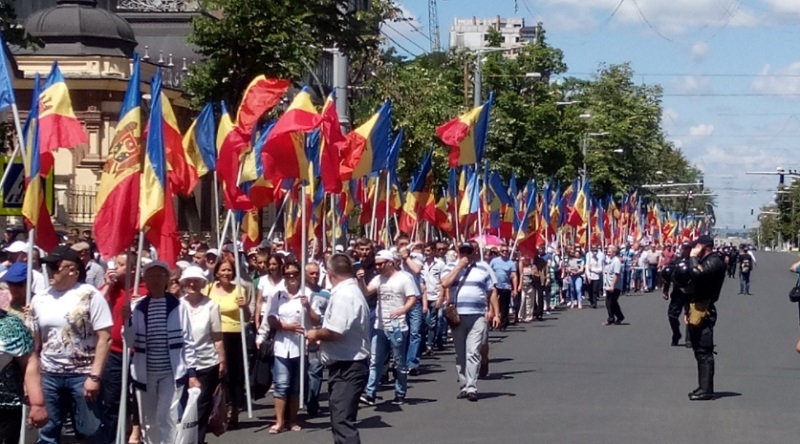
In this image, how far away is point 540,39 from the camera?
2104 inches

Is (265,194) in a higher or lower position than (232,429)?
higher

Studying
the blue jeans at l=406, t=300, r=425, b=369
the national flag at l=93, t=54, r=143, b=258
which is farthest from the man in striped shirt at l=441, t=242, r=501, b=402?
the national flag at l=93, t=54, r=143, b=258

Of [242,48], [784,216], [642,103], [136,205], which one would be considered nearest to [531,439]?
[136,205]

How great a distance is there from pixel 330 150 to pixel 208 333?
548 cm

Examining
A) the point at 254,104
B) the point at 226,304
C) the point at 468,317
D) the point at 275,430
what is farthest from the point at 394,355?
the point at 254,104

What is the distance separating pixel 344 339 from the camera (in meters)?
11.4

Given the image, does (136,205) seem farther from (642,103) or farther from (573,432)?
(642,103)

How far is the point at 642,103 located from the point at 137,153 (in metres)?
72.4

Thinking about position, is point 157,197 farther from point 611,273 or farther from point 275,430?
point 611,273

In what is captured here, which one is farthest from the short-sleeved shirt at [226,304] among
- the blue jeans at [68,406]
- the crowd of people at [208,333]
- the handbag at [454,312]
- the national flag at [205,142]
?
the national flag at [205,142]

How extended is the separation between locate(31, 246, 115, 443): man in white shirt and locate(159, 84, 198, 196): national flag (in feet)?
12.1

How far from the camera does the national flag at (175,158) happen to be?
45.9 ft

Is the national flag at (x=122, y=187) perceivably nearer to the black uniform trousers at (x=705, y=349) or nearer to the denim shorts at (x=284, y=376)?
the denim shorts at (x=284, y=376)

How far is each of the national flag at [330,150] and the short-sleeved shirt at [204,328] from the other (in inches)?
206
